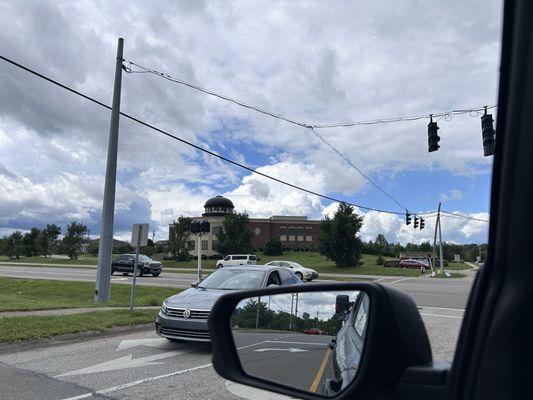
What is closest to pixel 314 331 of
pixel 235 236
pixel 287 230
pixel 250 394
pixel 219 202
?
pixel 250 394

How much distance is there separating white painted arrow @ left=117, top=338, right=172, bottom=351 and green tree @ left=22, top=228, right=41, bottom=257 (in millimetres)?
79771

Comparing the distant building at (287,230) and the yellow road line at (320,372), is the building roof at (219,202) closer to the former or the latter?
the distant building at (287,230)

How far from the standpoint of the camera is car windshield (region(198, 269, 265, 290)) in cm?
989

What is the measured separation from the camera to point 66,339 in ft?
32.6

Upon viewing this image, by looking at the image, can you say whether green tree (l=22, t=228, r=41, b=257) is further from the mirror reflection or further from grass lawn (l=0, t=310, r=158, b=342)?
the mirror reflection

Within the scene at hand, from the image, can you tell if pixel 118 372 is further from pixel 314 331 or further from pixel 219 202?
pixel 219 202

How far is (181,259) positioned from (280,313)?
243ft

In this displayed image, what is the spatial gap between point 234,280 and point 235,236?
51767 mm

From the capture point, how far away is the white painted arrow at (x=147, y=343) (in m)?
9.26

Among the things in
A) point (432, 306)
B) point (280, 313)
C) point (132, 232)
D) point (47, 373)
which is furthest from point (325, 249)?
point (280, 313)

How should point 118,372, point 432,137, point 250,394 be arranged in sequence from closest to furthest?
point 250,394 → point 118,372 → point 432,137

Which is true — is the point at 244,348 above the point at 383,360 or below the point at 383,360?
below

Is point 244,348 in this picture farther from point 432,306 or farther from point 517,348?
point 432,306

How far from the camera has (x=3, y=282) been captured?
30.0 m
